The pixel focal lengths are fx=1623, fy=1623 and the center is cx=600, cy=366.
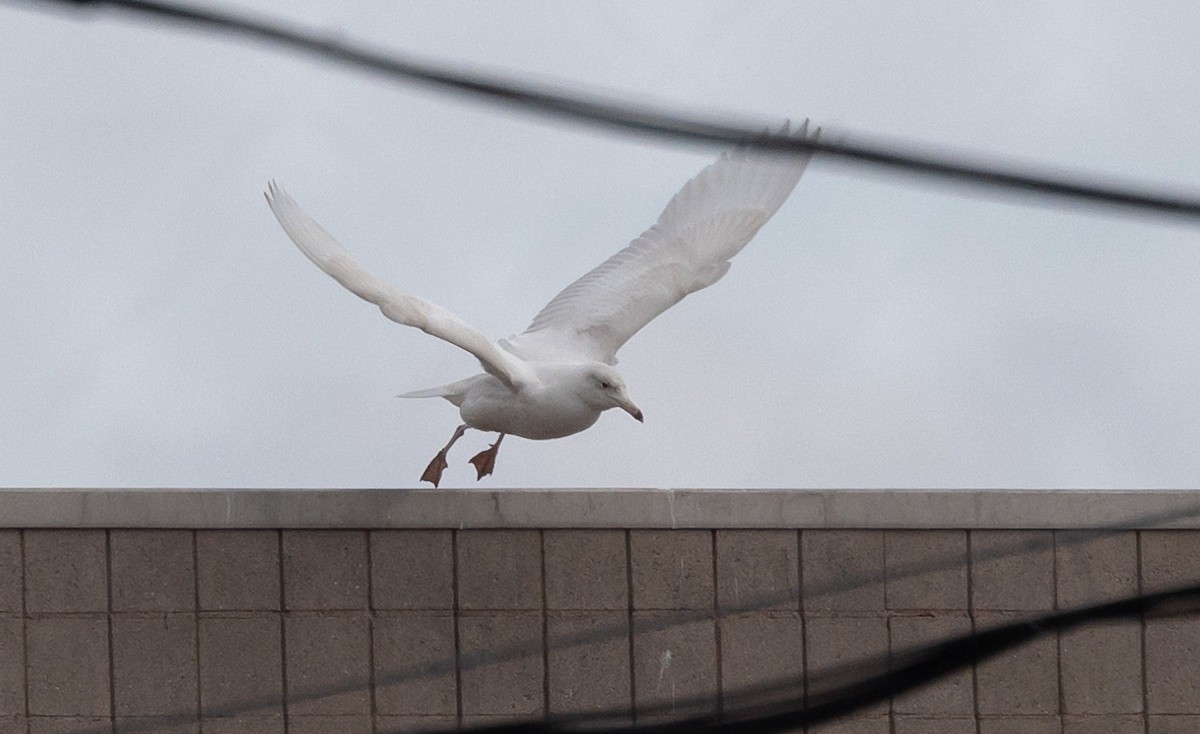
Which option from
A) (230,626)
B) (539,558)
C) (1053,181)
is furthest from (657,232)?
(1053,181)

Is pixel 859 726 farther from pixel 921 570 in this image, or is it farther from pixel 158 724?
pixel 158 724

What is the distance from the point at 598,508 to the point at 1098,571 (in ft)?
6.38

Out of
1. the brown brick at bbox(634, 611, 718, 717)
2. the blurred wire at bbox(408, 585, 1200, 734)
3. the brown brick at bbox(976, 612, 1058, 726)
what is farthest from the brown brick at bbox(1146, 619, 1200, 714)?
the blurred wire at bbox(408, 585, 1200, 734)

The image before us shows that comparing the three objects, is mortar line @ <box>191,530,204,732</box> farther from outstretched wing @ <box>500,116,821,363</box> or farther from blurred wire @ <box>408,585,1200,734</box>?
blurred wire @ <box>408,585,1200,734</box>

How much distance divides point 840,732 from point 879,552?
0.73 meters

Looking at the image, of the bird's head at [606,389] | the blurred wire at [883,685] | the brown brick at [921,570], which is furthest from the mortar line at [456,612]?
the blurred wire at [883,685]

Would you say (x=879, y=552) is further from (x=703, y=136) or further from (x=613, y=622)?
(x=703, y=136)

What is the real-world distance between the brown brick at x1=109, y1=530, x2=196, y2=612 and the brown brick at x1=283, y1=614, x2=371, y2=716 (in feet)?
1.45

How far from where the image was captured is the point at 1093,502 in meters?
6.28

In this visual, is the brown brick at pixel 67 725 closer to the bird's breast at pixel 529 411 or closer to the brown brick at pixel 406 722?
the brown brick at pixel 406 722

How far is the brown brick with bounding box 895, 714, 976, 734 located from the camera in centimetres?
623

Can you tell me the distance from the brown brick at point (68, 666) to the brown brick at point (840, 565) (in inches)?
109

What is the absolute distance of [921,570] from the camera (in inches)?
245

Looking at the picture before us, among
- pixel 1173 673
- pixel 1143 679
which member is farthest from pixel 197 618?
pixel 1173 673
